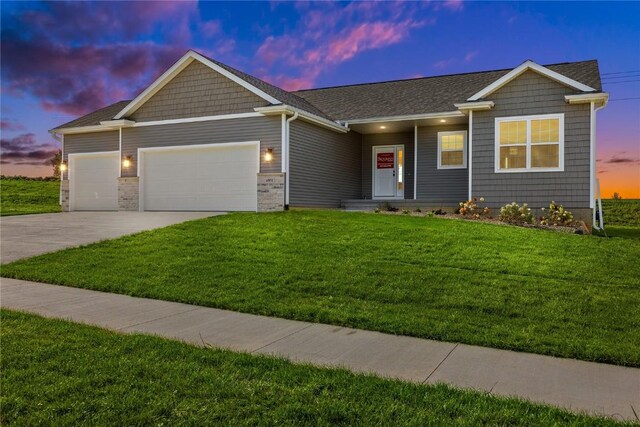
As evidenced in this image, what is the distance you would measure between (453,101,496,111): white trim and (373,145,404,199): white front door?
14.3ft

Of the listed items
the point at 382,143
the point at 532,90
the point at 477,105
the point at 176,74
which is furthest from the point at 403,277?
the point at 176,74

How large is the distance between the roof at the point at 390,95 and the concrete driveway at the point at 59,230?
569cm

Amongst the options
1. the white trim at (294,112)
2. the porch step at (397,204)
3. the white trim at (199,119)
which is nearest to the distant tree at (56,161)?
the white trim at (199,119)

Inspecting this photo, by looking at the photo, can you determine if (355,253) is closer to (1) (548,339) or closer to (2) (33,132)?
(1) (548,339)

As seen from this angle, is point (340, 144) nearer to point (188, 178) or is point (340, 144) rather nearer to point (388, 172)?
point (388, 172)

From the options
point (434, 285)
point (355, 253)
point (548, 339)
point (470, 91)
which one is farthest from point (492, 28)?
point (548, 339)

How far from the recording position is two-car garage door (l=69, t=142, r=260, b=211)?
55.3ft

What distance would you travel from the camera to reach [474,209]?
15.3 m

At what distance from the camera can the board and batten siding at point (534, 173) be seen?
1445 centimetres

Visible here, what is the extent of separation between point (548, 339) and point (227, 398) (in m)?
3.35

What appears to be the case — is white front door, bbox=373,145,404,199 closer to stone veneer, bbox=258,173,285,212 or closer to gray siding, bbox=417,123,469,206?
gray siding, bbox=417,123,469,206

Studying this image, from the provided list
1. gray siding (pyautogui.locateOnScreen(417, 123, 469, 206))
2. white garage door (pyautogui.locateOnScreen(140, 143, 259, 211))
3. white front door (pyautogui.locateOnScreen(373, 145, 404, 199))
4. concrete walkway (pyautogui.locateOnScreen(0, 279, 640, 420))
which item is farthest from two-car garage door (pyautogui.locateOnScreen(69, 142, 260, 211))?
concrete walkway (pyautogui.locateOnScreen(0, 279, 640, 420))

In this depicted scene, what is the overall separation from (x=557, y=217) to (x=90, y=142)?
59.1ft

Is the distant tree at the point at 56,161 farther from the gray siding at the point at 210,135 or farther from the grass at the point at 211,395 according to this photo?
the grass at the point at 211,395
